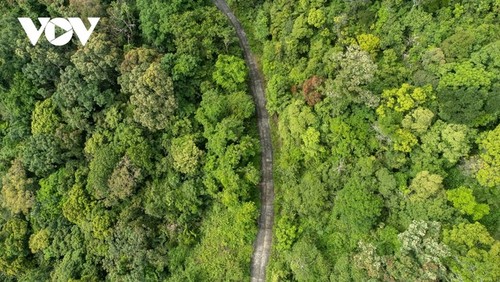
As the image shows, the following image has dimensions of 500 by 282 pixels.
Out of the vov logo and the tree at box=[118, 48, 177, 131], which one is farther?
the vov logo

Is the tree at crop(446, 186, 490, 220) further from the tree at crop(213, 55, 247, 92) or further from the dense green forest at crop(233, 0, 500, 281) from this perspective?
the tree at crop(213, 55, 247, 92)

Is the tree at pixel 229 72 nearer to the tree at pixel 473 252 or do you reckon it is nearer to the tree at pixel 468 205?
the tree at pixel 468 205

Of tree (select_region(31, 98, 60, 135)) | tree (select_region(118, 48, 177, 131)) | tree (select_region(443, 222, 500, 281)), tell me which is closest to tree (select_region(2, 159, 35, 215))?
tree (select_region(31, 98, 60, 135))

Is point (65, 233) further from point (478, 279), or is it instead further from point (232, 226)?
point (478, 279)

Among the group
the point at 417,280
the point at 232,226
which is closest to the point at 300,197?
the point at 232,226

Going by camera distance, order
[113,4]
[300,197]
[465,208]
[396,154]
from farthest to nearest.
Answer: [113,4] → [300,197] → [396,154] → [465,208]

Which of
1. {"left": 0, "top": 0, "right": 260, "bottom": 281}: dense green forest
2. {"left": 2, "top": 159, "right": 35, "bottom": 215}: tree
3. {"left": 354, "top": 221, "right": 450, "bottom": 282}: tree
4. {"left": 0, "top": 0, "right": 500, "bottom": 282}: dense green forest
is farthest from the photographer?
{"left": 2, "top": 159, "right": 35, "bottom": 215}: tree

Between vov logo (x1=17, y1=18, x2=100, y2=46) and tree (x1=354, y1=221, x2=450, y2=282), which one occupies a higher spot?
vov logo (x1=17, y1=18, x2=100, y2=46)

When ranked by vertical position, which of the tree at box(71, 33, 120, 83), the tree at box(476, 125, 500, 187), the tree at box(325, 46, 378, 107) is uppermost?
the tree at box(71, 33, 120, 83)
